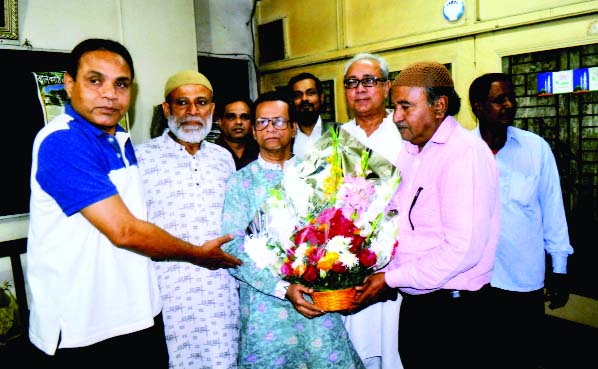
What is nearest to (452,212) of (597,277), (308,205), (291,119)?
(308,205)

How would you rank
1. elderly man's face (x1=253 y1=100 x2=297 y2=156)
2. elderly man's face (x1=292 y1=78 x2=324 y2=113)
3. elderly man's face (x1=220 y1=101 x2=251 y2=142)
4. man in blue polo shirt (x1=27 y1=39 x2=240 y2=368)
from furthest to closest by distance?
elderly man's face (x1=292 y1=78 x2=324 y2=113), elderly man's face (x1=220 y1=101 x2=251 y2=142), elderly man's face (x1=253 y1=100 x2=297 y2=156), man in blue polo shirt (x1=27 y1=39 x2=240 y2=368)

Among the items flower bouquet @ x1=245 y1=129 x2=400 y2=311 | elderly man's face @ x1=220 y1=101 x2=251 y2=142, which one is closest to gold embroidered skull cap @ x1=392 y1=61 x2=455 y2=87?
flower bouquet @ x1=245 y1=129 x2=400 y2=311

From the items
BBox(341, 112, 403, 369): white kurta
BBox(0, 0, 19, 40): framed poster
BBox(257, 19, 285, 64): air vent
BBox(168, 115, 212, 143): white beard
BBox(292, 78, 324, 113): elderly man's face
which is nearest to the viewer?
BBox(168, 115, 212, 143): white beard

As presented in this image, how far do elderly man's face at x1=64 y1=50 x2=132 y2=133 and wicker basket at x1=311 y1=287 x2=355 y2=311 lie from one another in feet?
3.95

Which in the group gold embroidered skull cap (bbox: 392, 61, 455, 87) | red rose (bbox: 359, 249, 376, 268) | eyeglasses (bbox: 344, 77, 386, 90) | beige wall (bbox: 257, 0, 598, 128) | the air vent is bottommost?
red rose (bbox: 359, 249, 376, 268)

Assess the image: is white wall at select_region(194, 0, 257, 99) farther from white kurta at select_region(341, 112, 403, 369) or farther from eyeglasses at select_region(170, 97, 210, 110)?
white kurta at select_region(341, 112, 403, 369)

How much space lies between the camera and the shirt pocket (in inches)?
98.2

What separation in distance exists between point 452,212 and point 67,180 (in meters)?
1.54

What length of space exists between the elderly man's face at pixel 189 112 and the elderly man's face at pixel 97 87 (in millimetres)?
617

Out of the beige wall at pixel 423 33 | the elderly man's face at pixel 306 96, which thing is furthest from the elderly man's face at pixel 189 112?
the beige wall at pixel 423 33

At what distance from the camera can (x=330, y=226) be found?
5.55 feet

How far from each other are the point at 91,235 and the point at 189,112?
1043mm

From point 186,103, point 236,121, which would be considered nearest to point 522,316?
point 186,103

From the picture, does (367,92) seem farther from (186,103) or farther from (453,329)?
(453,329)
